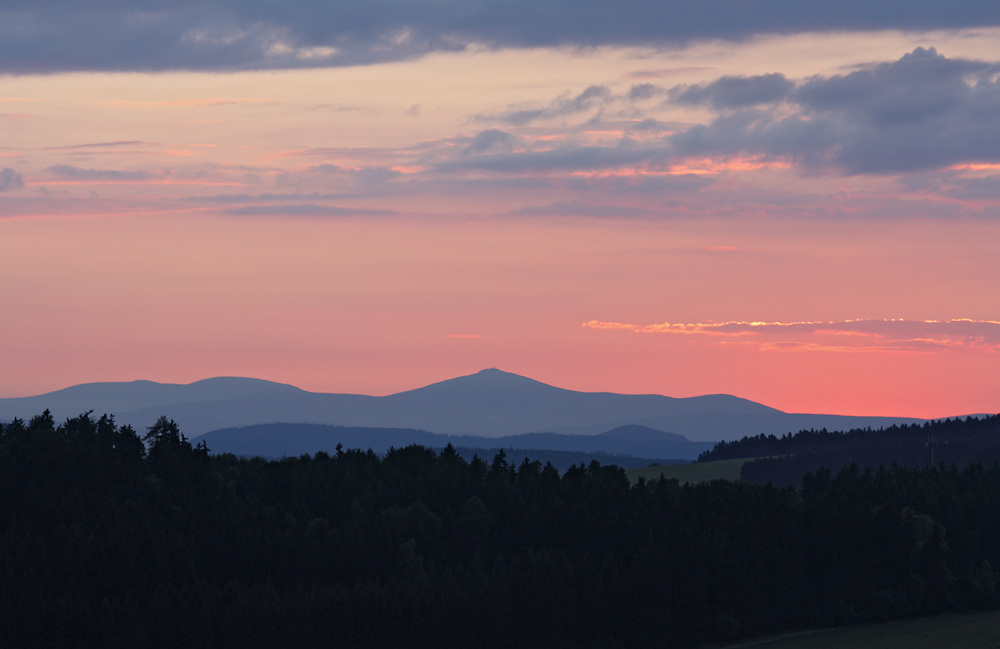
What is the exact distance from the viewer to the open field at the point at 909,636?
359 ft

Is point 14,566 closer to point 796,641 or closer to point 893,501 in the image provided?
point 796,641

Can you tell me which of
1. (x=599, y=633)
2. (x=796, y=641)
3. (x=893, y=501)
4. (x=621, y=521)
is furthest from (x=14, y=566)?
(x=893, y=501)

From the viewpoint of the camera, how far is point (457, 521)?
140m

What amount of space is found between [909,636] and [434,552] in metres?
51.1

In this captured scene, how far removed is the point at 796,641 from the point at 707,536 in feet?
46.4

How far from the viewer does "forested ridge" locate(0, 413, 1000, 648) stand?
338 feet

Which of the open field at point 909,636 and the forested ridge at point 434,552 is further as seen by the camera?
the open field at point 909,636

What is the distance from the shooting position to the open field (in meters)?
109

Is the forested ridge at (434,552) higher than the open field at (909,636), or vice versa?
the forested ridge at (434,552)

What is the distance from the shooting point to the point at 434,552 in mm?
136125

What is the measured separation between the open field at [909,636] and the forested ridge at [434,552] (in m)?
3.31

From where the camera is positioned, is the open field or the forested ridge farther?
the open field

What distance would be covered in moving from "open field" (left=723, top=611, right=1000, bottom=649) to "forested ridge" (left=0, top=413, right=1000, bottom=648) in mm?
3305

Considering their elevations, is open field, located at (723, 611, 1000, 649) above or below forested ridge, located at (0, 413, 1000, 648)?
below
